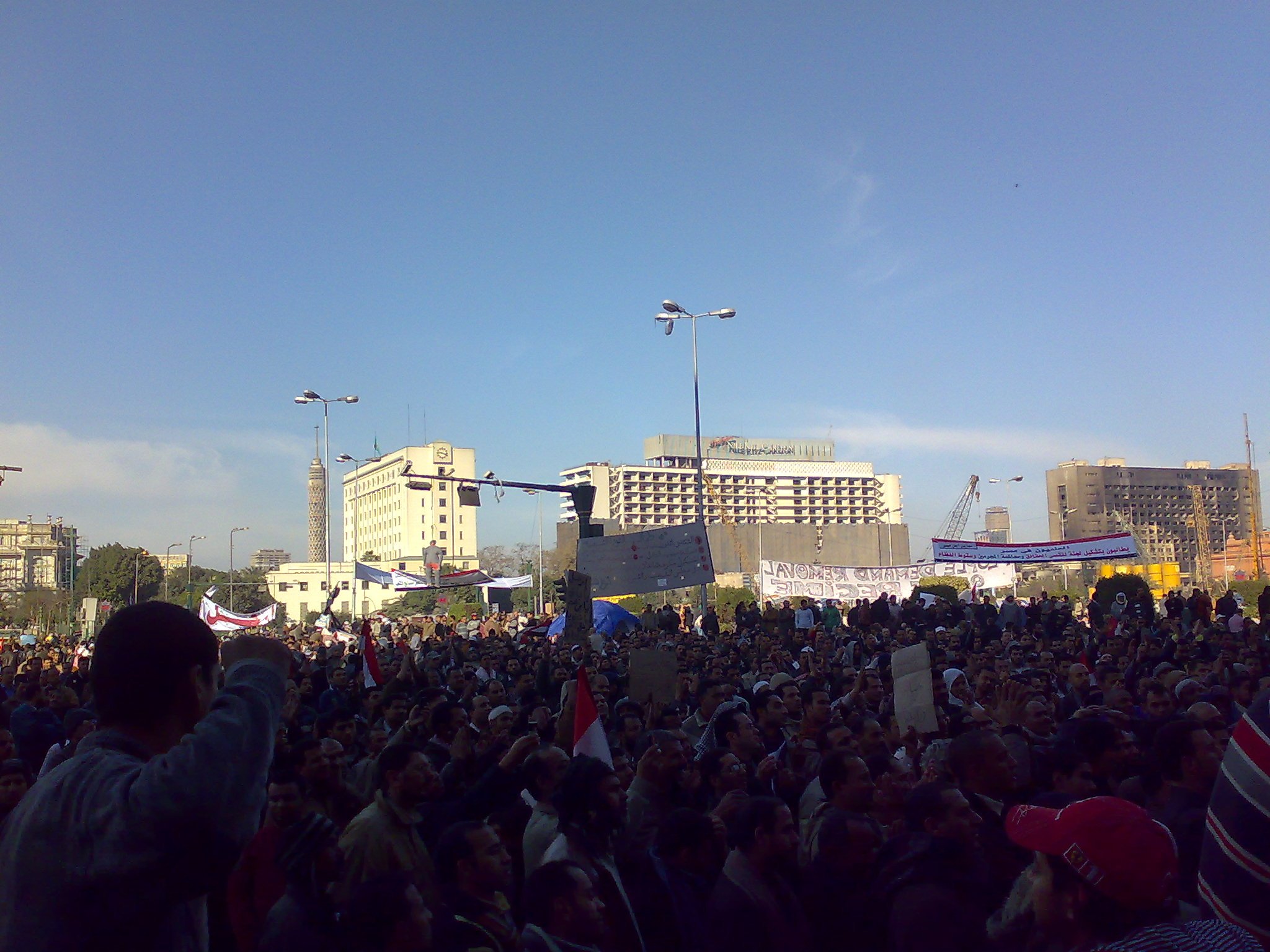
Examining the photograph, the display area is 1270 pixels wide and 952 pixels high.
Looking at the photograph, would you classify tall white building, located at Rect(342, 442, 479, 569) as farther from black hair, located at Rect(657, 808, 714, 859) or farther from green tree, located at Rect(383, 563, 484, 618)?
black hair, located at Rect(657, 808, 714, 859)

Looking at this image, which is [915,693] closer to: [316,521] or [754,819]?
[754,819]

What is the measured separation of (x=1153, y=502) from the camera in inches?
7185

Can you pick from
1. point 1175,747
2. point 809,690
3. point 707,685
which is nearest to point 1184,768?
point 1175,747

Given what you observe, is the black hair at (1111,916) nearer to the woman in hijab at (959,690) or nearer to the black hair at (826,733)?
the black hair at (826,733)

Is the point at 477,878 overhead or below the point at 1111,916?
below

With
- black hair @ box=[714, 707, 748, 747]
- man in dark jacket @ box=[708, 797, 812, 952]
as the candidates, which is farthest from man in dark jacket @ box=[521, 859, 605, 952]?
black hair @ box=[714, 707, 748, 747]

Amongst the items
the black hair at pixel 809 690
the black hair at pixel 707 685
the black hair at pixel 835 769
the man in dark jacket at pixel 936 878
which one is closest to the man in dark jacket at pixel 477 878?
the man in dark jacket at pixel 936 878

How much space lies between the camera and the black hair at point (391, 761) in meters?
5.23

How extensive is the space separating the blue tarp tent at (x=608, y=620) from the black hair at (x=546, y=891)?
21.8 meters

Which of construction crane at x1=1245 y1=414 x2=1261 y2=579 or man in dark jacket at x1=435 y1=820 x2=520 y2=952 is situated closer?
man in dark jacket at x1=435 y1=820 x2=520 y2=952

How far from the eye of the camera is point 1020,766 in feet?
20.2

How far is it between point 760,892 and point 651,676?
5.55m

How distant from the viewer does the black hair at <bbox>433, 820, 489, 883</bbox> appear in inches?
160

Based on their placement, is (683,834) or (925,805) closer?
(925,805)
